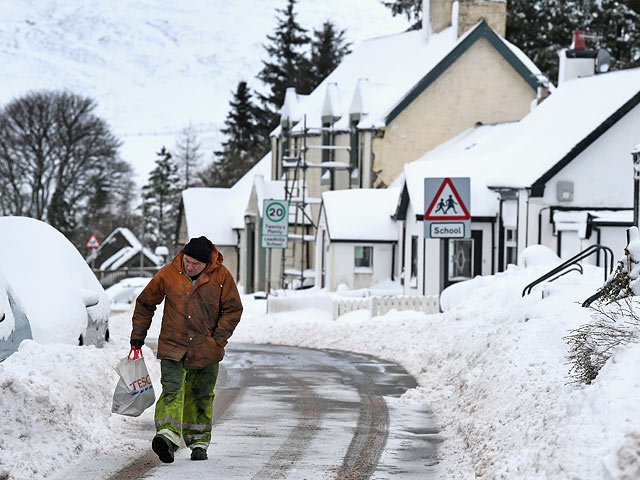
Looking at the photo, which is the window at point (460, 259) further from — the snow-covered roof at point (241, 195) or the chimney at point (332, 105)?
the snow-covered roof at point (241, 195)

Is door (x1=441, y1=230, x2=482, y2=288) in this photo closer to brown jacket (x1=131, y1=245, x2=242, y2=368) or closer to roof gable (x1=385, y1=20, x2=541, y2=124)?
roof gable (x1=385, y1=20, x2=541, y2=124)

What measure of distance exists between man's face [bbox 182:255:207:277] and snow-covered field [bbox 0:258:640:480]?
1434 millimetres

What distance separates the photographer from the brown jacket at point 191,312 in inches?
364

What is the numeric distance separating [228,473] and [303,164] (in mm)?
37374

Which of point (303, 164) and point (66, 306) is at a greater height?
point (303, 164)

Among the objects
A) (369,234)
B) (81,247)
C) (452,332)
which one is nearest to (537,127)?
(369,234)

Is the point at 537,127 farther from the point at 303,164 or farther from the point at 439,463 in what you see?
the point at 439,463

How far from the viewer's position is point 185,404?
938 cm

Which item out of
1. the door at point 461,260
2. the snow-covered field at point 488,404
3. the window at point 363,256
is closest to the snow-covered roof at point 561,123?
the door at point 461,260

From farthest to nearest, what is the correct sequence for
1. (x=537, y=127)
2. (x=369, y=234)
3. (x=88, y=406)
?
(x=369, y=234) → (x=537, y=127) → (x=88, y=406)

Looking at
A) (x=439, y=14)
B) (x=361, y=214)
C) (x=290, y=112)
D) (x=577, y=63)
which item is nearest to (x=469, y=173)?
(x=577, y=63)

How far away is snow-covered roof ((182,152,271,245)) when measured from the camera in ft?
182

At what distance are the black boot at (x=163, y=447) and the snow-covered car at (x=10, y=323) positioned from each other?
1.89 meters

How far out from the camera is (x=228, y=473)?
8.59 metres
